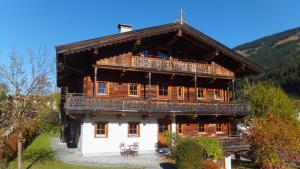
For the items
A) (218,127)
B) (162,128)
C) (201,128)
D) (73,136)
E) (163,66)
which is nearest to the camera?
(163,66)

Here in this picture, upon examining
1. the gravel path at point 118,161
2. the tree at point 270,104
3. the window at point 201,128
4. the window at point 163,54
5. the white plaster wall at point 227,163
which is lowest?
the white plaster wall at point 227,163

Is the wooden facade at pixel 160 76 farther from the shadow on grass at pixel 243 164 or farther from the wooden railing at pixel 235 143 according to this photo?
the shadow on grass at pixel 243 164

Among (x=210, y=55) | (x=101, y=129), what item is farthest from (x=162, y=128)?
(x=210, y=55)

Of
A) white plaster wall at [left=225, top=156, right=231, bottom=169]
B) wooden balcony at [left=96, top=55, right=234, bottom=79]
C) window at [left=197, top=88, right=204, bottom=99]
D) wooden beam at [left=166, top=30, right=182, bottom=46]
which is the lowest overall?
white plaster wall at [left=225, top=156, right=231, bottom=169]

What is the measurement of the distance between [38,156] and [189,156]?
1089cm

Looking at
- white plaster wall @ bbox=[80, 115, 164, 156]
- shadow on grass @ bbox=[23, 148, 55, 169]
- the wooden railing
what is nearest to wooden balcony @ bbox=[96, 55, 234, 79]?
white plaster wall @ bbox=[80, 115, 164, 156]

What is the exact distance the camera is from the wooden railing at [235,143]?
24.1 m

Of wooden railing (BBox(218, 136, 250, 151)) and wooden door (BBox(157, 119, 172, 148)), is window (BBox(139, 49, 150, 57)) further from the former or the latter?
wooden railing (BBox(218, 136, 250, 151))

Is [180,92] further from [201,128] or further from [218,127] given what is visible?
[218,127]

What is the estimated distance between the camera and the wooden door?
25781 millimetres

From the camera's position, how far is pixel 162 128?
2628 centimetres

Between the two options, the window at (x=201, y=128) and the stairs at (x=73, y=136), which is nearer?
the stairs at (x=73, y=136)

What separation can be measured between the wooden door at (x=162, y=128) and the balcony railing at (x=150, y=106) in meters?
1.78

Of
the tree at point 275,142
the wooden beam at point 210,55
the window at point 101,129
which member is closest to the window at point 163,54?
the wooden beam at point 210,55
